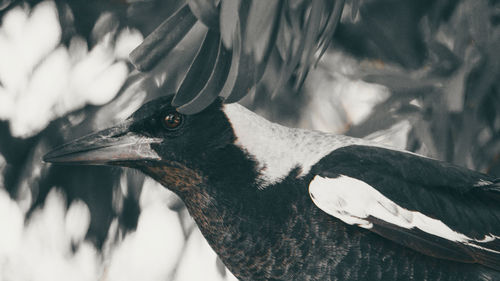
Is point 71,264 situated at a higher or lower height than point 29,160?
lower

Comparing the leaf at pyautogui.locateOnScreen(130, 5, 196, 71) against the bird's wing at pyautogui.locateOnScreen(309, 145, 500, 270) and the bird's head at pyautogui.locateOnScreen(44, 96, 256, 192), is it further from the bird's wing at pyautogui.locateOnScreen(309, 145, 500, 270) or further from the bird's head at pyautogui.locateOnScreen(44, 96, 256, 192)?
the bird's wing at pyautogui.locateOnScreen(309, 145, 500, 270)

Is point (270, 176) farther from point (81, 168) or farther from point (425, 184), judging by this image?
point (81, 168)

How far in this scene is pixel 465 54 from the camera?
1.20 meters

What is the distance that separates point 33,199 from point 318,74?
758 mm

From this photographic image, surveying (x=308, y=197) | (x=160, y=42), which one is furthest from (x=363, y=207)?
(x=160, y=42)

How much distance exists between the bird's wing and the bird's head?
0.16 meters

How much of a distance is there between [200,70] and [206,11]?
8cm

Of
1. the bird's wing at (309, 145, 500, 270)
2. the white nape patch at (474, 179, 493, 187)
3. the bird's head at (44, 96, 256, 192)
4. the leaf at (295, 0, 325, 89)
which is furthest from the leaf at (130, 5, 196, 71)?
the white nape patch at (474, 179, 493, 187)

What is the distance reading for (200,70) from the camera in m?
0.84

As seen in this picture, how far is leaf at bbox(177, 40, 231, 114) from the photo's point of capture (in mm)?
805

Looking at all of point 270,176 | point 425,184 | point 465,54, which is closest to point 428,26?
point 465,54

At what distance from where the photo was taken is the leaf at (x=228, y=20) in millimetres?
791

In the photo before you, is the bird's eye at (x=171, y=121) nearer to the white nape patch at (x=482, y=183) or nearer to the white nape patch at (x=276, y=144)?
the white nape patch at (x=276, y=144)

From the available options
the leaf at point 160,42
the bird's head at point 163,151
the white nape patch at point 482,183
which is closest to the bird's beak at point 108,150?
the bird's head at point 163,151
